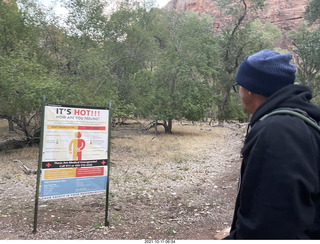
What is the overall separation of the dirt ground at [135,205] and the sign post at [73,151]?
1.49 feet

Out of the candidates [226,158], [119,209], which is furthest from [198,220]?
[226,158]

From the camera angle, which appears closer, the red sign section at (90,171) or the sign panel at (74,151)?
the sign panel at (74,151)

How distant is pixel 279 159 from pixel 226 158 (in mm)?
11716

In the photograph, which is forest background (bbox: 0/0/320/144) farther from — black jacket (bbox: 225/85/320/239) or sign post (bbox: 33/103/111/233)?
black jacket (bbox: 225/85/320/239)

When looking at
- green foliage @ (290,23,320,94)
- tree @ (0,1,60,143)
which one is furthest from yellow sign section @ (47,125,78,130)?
green foliage @ (290,23,320,94)

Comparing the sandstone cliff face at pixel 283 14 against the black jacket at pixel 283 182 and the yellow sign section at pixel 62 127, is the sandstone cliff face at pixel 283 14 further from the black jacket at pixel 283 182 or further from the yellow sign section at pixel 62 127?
the black jacket at pixel 283 182

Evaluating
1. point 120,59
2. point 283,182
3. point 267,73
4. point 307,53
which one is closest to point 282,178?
point 283,182

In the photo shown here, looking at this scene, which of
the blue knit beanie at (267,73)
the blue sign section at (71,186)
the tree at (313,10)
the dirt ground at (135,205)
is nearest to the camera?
the blue knit beanie at (267,73)

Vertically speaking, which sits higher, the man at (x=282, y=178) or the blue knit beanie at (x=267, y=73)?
the blue knit beanie at (x=267, y=73)

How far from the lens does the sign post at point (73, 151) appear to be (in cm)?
452

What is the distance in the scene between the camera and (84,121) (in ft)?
16.0

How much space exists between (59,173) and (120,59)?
15121 mm

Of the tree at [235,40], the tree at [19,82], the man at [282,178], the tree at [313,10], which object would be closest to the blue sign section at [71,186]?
the man at [282,178]

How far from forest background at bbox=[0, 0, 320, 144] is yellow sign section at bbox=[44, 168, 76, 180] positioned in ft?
20.9
